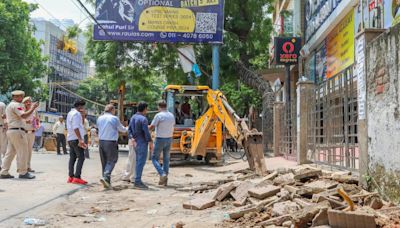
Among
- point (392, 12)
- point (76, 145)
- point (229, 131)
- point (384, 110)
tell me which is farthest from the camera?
point (229, 131)

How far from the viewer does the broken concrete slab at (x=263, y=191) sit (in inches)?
232

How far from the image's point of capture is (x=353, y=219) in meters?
3.79

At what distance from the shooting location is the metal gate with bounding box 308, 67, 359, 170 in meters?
7.19

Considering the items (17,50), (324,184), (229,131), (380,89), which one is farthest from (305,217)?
(17,50)

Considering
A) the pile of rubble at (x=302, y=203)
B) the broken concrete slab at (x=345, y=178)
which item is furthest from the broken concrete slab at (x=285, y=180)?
the broken concrete slab at (x=345, y=178)

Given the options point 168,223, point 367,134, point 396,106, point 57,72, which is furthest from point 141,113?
point 57,72

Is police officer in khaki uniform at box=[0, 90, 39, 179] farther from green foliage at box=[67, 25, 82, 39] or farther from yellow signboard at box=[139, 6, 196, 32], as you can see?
green foliage at box=[67, 25, 82, 39]

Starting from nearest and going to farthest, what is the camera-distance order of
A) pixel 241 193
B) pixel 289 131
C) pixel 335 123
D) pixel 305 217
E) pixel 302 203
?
pixel 305 217
pixel 302 203
pixel 241 193
pixel 335 123
pixel 289 131

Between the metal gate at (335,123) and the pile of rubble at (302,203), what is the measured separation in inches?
29.6

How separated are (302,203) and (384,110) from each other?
154 cm

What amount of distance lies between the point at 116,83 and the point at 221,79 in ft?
18.8

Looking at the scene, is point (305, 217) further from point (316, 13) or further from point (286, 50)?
point (316, 13)

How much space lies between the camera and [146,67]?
23.5m

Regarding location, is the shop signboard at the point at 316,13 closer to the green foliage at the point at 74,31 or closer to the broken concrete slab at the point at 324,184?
the broken concrete slab at the point at 324,184
